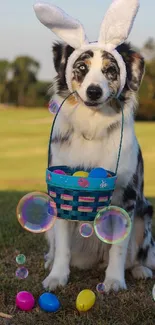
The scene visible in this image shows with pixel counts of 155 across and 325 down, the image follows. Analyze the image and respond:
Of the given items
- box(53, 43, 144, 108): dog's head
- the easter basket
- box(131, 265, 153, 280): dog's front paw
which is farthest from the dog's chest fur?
box(131, 265, 153, 280): dog's front paw

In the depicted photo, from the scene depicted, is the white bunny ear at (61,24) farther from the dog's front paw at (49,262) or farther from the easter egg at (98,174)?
the dog's front paw at (49,262)

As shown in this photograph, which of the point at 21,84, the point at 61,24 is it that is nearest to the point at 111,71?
the point at 61,24

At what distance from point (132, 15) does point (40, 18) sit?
2.10ft

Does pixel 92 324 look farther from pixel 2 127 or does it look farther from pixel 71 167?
pixel 2 127

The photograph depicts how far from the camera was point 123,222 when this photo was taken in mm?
3701

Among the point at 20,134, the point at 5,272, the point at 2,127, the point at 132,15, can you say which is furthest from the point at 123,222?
the point at 2,127

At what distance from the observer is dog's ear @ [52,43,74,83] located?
Answer: 3.86 meters

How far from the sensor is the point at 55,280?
3.91 metres

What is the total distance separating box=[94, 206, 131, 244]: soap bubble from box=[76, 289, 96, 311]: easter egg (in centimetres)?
45

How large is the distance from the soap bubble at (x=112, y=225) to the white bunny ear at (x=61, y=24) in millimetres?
1195

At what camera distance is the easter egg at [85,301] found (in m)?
3.30

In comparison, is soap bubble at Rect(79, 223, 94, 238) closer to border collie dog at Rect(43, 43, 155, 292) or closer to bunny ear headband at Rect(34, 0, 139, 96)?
border collie dog at Rect(43, 43, 155, 292)

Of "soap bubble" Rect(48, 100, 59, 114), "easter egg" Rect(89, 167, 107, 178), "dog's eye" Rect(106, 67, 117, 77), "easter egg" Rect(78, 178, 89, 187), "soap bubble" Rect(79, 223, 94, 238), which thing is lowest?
"soap bubble" Rect(79, 223, 94, 238)

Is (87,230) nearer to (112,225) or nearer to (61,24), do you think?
(112,225)
